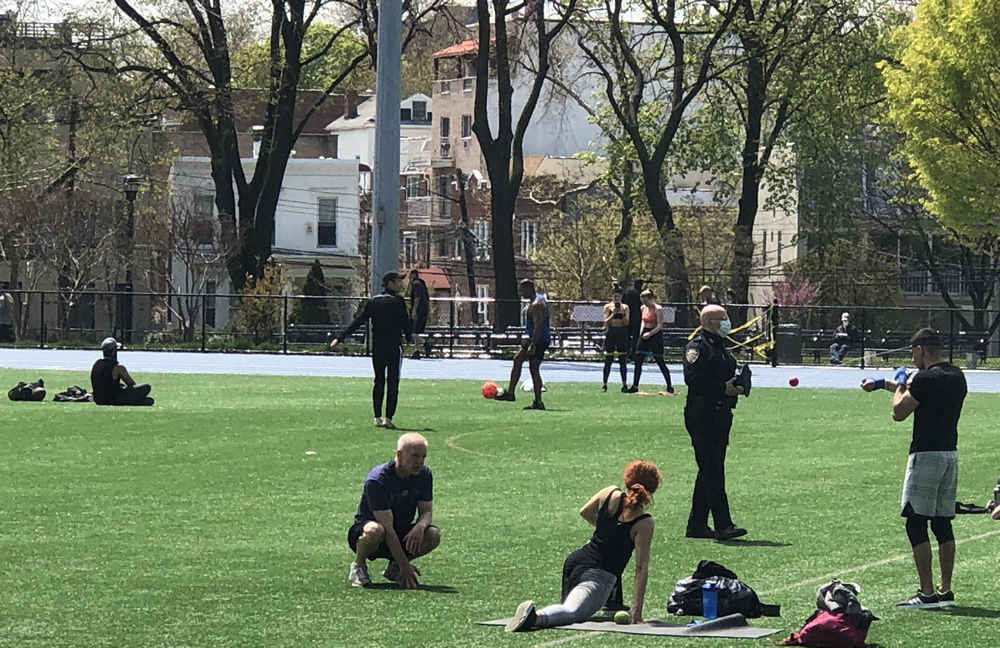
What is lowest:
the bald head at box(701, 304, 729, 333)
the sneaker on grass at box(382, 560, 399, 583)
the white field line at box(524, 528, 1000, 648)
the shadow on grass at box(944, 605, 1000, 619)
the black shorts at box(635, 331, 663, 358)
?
the white field line at box(524, 528, 1000, 648)

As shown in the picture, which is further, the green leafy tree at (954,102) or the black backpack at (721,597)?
the green leafy tree at (954,102)

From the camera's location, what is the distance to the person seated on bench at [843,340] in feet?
157

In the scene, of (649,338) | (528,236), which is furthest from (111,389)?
(528,236)

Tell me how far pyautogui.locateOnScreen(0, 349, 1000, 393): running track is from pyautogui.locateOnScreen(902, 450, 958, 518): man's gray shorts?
988 inches

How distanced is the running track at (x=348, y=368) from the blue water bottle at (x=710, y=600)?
2591cm

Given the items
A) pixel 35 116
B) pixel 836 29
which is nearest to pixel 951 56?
pixel 836 29

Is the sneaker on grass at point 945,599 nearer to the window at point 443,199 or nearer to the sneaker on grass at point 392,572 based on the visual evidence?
the sneaker on grass at point 392,572

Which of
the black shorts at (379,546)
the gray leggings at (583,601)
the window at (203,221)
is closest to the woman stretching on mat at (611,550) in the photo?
the gray leggings at (583,601)

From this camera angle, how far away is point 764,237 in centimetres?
8262

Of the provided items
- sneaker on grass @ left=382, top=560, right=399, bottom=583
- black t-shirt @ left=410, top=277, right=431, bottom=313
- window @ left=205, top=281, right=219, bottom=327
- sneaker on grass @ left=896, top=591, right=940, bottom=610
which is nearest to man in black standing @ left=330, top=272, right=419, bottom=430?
sneaker on grass @ left=382, top=560, right=399, bottom=583

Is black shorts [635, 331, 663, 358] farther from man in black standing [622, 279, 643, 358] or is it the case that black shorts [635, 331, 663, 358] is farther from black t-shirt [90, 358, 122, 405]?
black t-shirt [90, 358, 122, 405]

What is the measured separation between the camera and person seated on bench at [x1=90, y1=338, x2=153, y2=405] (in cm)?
2647

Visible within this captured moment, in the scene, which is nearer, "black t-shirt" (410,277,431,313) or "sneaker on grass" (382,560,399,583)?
"sneaker on grass" (382,560,399,583)

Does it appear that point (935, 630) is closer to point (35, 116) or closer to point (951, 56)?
point (951, 56)
